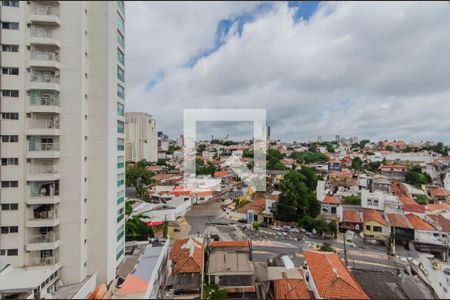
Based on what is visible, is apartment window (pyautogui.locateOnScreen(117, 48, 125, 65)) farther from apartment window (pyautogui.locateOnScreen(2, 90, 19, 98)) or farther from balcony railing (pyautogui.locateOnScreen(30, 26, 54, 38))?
apartment window (pyautogui.locateOnScreen(2, 90, 19, 98))

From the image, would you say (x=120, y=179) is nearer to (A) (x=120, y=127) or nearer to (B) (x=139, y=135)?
Result: (A) (x=120, y=127)

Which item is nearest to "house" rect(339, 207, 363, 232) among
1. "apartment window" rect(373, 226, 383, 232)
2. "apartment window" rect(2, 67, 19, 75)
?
"apartment window" rect(373, 226, 383, 232)

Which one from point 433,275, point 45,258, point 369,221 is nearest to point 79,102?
point 45,258

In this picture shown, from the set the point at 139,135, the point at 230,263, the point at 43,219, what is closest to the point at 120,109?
the point at 43,219

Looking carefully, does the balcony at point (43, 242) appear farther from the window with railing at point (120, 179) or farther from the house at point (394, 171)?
the house at point (394, 171)

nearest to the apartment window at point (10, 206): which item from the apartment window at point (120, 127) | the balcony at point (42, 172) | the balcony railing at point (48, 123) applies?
the balcony at point (42, 172)

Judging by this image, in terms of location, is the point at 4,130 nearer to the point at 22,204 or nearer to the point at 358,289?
the point at 22,204
